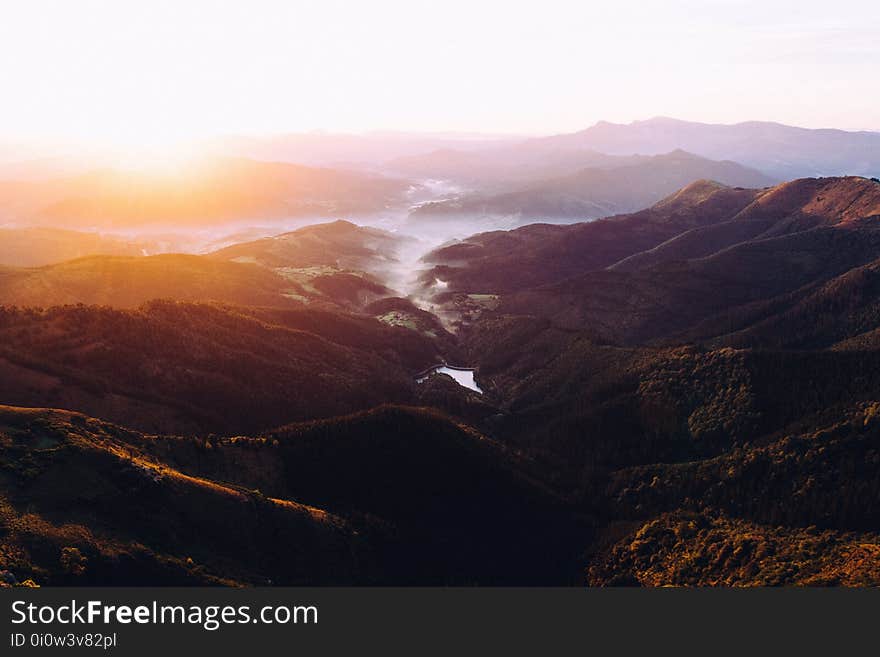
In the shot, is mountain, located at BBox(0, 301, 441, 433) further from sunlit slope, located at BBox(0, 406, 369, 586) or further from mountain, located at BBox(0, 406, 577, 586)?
sunlit slope, located at BBox(0, 406, 369, 586)

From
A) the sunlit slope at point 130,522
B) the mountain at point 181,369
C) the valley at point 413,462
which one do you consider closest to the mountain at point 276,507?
the sunlit slope at point 130,522

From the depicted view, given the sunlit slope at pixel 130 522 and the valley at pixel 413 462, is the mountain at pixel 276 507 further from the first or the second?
the valley at pixel 413 462

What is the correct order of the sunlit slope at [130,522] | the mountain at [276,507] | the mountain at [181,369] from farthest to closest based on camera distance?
the mountain at [181,369] < the mountain at [276,507] < the sunlit slope at [130,522]

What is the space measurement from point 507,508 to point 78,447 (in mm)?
59969

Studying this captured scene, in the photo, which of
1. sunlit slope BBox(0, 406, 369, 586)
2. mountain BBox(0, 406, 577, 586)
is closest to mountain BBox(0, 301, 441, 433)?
mountain BBox(0, 406, 577, 586)

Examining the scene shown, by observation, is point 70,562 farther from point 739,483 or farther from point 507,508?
point 739,483

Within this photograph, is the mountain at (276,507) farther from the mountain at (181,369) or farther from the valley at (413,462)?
the mountain at (181,369)

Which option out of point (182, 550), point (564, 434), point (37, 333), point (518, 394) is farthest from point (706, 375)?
point (37, 333)

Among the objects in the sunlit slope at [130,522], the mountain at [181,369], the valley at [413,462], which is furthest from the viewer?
the mountain at [181,369]

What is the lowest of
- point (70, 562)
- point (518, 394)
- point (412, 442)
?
point (518, 394)

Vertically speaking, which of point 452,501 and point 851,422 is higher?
point 851,422

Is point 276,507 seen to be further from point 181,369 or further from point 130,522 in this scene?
point 181,369

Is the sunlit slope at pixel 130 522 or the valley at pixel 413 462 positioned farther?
the valley at pixel 413 462

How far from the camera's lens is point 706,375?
127875mm
